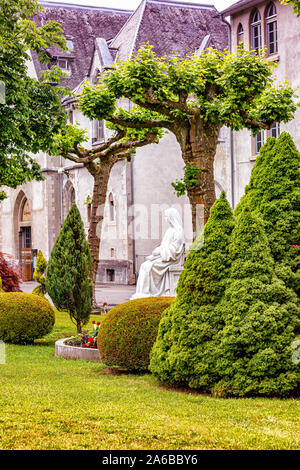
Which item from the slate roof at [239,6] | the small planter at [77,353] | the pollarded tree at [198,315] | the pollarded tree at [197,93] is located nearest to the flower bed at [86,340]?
the small planter at [77,353]

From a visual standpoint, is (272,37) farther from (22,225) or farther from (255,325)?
(22,225)

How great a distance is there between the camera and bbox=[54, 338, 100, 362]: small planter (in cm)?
1087

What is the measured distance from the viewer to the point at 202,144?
14.9 m

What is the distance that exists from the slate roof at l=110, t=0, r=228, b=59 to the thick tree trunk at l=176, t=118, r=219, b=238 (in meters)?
19.5

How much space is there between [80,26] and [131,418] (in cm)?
3954

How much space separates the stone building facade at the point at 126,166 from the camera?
3297cm

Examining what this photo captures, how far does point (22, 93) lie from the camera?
12.5m

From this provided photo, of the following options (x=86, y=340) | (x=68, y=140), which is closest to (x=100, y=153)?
(x=68, y=140)

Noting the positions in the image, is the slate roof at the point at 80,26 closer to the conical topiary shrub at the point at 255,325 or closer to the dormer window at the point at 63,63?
the dormer window at the point at 63,63

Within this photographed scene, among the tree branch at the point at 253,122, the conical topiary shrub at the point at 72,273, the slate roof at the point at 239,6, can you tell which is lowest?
the conical topiary shrub at the point at 72,273

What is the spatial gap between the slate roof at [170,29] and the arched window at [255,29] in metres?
6.15

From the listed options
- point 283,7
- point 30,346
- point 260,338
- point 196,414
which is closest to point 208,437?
point 196,414

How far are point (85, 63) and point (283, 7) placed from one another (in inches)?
722

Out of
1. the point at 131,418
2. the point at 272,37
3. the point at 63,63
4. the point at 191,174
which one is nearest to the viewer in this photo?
the point at 131,418
